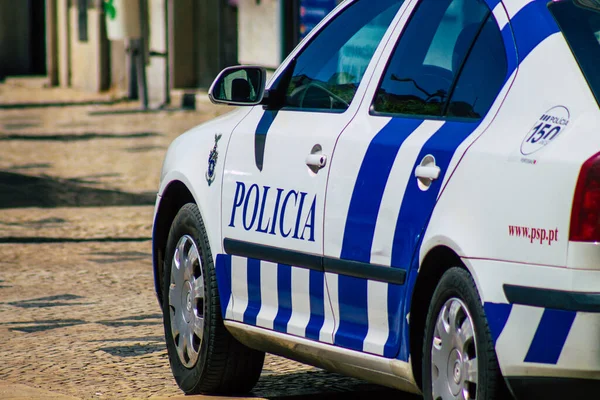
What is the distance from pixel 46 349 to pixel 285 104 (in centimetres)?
192

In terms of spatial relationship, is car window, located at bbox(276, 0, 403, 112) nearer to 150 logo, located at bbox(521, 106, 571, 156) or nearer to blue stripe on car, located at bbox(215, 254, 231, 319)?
blue stripe on car, located at bbox(215, 254, 231, 319)

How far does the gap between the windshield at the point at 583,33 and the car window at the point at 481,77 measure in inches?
8.0

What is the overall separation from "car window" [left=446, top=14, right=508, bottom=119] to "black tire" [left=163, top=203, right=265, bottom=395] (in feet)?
5.00

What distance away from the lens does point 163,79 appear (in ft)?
78.5

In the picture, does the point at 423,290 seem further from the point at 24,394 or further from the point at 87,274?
the point at 87,274

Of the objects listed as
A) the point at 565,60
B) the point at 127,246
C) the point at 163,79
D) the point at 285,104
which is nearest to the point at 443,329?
the point at 565,60

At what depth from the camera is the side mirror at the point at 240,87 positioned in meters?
5.59

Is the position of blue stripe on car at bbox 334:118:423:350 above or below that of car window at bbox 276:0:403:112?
below

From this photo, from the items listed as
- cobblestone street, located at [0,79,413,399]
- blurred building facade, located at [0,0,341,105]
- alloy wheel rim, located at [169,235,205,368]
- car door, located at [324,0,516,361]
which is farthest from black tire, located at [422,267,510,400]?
blurred building facade, located at [0,0,341,105]

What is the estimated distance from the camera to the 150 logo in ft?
12.9

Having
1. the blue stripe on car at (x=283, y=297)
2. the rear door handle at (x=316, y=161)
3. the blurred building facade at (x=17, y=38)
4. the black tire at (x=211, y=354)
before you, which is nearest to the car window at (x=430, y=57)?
the rear door handle at (x=316, y=161)

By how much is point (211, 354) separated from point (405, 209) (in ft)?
4.76

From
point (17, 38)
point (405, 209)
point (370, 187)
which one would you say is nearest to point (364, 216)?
point (370, 187)

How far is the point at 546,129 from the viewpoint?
3992 millimetres
